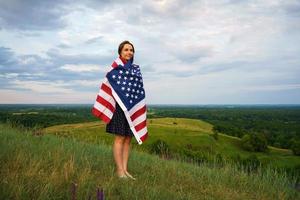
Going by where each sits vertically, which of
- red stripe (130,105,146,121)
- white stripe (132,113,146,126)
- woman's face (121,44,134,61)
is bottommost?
white stripe (132,113,146,126)

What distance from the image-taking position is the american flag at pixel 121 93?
4602 millimetres

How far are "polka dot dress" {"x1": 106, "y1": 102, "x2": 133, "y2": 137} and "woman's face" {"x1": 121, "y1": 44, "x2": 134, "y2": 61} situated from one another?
2.39ft

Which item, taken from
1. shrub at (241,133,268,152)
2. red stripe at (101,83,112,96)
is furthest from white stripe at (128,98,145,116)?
shrub at (241,133,268,152)

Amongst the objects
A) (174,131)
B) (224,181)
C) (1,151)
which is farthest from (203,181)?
(174,131)

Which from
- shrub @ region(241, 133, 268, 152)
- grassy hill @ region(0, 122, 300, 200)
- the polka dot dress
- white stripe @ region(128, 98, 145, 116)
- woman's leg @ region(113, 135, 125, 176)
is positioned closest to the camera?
grassy hill @ region(0, 122, 300, 200)

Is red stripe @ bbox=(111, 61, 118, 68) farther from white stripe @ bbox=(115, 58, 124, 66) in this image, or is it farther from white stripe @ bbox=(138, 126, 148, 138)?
white stripe @ bbox=(138, 126, 148, 138)

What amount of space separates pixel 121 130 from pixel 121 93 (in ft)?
1.76

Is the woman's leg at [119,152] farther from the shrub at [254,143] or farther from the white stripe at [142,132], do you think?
the shrub at [254,143]

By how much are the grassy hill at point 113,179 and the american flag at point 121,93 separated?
27.8 inches

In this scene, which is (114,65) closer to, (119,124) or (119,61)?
(119,61)

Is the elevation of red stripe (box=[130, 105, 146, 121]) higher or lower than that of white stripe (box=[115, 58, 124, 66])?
lower

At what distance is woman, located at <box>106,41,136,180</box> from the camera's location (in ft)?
15.0

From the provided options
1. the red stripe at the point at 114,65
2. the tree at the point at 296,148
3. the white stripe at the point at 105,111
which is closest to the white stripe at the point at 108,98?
the white stripe at the point at 105,111

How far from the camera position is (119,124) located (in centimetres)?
462
